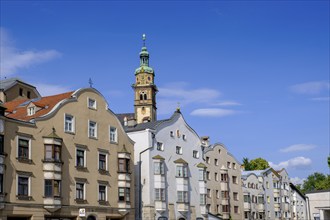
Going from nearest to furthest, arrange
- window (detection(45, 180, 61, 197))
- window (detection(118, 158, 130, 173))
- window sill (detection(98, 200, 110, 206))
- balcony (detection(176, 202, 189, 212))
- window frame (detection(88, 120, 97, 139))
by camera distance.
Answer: window (detection(45, 180, 61, 197)) → window sill (detection(98, 200, 110, 206)) → window frame (detection(88, 120, 97, 139)) → window (detection(118, 158, 130, 173)) → balcony (detection(176, 202, 189, 212))

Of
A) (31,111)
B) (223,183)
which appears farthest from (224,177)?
(31,111)

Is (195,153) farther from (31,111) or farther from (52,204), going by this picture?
(52,204)

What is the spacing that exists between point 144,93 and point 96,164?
277ft

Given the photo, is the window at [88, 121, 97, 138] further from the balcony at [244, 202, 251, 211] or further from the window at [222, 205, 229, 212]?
the balcony at [244, 202, 251, 211]

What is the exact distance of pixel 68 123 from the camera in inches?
1911

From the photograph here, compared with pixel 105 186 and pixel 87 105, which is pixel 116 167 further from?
pixel 87 105

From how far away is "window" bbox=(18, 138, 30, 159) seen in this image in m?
43.2

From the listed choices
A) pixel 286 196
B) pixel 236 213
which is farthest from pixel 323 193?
pixel 236 213

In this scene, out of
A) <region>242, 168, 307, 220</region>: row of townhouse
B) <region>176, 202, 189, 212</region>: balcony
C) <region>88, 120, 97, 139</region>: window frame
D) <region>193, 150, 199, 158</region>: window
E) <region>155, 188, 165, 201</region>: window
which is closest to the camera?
<region>88, 120, 97, 139</region>: window frame

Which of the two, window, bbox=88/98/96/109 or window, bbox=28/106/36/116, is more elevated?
window, bbox=88/98/96/109

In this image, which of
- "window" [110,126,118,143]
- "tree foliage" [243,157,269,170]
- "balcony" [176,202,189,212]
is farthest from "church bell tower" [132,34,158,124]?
"window" [110,126,118,143]

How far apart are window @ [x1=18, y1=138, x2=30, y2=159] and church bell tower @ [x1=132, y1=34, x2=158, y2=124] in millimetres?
86320

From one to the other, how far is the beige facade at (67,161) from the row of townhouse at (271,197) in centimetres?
3281

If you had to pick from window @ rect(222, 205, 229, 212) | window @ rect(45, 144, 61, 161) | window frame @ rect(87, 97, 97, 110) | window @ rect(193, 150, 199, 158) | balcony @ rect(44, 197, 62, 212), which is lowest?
window @ rect(222, 205, 229, 212)
